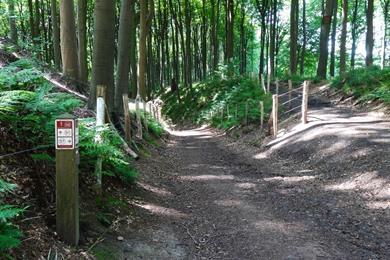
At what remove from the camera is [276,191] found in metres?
8.59

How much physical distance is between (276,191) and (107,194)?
3.81 m

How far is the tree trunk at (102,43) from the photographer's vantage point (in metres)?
9.64

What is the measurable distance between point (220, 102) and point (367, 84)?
30.8 ft

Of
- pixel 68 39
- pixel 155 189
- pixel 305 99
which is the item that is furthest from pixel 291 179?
pixel 68 39

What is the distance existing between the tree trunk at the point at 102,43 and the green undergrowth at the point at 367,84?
10.1 metres

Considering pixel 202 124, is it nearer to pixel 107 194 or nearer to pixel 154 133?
pixel 154 133

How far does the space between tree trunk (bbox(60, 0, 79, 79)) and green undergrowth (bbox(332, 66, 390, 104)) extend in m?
10.9

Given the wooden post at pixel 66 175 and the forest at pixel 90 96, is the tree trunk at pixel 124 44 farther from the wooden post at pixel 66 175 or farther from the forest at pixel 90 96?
the wooden post at pixel 66 175

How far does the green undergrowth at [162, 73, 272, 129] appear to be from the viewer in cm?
2055

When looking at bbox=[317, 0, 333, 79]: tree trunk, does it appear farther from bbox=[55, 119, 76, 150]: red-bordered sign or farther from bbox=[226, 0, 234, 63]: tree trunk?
bbox=[55, 119, 76, 150]: red-bordered sign

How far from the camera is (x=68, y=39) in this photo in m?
13.3

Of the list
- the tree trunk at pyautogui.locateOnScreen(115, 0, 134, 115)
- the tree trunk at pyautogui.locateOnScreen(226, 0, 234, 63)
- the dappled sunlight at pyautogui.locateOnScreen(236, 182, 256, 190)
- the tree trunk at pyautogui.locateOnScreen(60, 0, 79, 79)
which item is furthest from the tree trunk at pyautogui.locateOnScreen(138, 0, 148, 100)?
the dappled sunlight at pyautogui.locateOnScreen(236, 182, 256, 190)

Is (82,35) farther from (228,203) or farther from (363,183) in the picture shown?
(363,183)

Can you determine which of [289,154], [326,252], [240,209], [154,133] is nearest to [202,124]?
[154,133]
